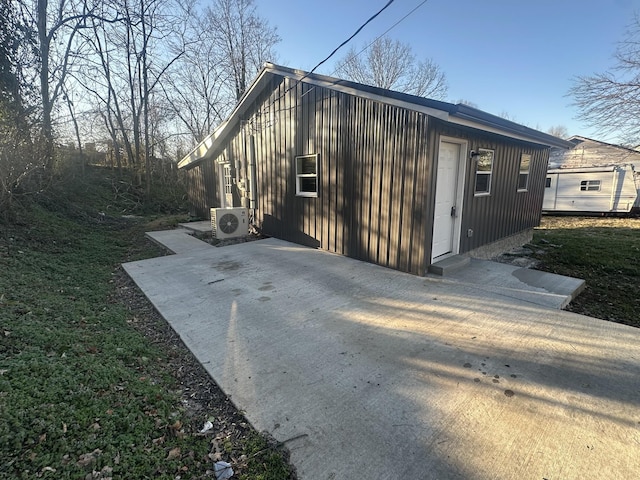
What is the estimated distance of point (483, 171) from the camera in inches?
245

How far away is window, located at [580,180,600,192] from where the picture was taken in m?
15.4

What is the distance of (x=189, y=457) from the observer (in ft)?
5.98

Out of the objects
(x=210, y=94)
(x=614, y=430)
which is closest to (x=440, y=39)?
(x=614, y=430)

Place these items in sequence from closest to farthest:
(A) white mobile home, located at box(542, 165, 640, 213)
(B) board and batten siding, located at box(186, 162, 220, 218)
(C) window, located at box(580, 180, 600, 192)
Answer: (B) board and batten siding, located at box(186, 162, 220, 218)
(A) white mobile home, located at box(542, 165, 640, 213)
(C) window, located at box(580, 180, 600, 192)

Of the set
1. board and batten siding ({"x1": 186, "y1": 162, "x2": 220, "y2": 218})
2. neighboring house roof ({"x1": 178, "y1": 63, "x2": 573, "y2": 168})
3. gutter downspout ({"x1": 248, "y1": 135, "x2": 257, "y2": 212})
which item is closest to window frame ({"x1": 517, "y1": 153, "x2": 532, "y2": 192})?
neighboring house roof ({"x1": 178, "y1": 63, "x2": 573, "y2": 168})

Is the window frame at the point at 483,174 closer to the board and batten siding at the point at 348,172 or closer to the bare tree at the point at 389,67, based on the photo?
the board and batten siding at the point at 348,172

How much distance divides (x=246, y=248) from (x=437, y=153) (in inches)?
179

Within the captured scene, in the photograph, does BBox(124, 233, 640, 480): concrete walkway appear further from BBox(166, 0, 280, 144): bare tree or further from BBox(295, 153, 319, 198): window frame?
BBox(166, 0, 280, 144): bare tree

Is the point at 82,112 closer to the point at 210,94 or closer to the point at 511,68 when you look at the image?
the point at 210,94

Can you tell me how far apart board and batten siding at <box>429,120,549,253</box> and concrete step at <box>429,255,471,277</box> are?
0.48 meters

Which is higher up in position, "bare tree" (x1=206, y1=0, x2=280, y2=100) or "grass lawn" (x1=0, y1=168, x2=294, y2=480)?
"bare tree" (x1=206, y1=0, x2=280, y2=100)

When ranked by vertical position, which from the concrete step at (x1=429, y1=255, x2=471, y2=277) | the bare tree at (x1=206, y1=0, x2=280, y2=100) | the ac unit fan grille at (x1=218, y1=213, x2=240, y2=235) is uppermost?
the bare tree at (x1=206, y1=0, x2=280, y2=100)

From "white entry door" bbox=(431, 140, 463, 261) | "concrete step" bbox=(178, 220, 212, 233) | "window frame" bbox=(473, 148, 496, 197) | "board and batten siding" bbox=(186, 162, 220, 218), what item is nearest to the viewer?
"white entry door" bbox=(431, 140, 463, 261)

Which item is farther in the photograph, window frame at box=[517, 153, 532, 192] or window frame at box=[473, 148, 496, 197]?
window frame at box=[517, 153, 532, 192]
